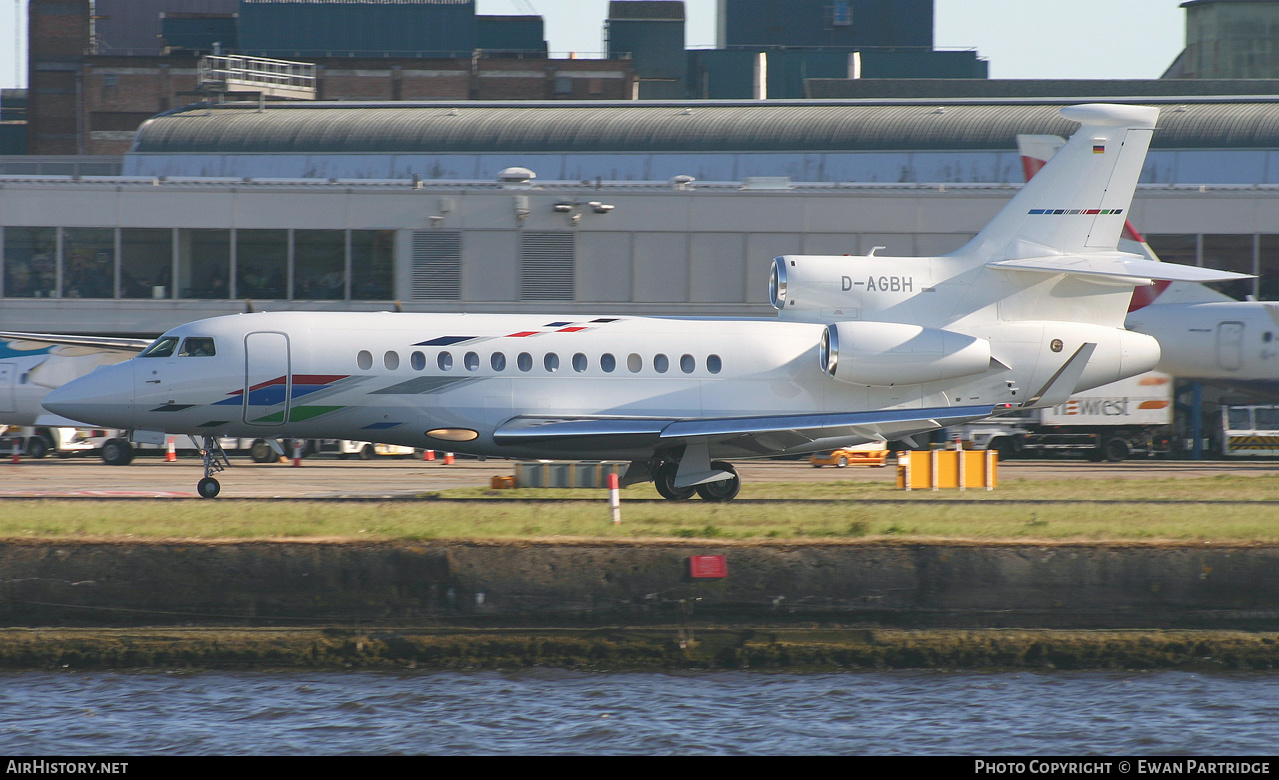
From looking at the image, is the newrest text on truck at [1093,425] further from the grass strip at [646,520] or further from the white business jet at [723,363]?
the grass strip at [646,520]

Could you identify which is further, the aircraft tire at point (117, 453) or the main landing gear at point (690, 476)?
the aircraft tire at point (117, 453)

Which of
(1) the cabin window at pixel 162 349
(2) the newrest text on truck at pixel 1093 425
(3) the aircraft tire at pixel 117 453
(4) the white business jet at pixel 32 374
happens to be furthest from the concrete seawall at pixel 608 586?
(2) the newrest text on truck at pixel 1093 425

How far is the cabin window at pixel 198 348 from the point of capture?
22484 millimetres

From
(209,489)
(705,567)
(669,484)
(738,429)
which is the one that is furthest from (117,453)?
(705,567)

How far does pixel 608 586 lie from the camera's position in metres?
15.7

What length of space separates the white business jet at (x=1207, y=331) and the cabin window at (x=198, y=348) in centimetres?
2923

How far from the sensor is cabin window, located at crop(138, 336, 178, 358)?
22.5m

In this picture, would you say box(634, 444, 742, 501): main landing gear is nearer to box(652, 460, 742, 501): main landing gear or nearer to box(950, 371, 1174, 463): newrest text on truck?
box(652, 460, 742, 501): main landing gear

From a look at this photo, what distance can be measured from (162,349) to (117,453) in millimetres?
18341

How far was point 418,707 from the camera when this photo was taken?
45.4ft

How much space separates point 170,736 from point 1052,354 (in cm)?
1743

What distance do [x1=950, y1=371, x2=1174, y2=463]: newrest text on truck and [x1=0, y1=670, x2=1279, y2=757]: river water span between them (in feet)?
95.2

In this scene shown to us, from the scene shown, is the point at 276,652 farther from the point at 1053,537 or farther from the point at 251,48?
the point at 251,48

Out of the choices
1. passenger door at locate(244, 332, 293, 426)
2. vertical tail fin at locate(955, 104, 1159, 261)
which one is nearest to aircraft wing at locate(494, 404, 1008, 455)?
vertical tail fin at locate(955, 104, 1159, 261)
